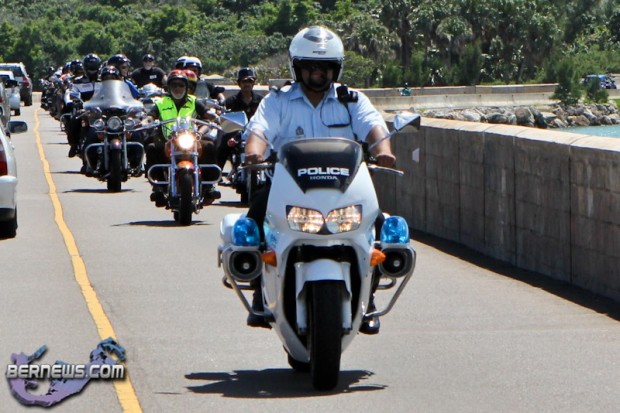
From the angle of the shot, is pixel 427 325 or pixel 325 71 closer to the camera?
pixel 325 71

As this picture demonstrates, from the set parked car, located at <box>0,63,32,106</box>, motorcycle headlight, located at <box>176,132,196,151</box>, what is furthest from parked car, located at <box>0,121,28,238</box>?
parked car, located at <box>0,63,32,106</box>

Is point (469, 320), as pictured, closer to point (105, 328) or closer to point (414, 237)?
point (105, 328)

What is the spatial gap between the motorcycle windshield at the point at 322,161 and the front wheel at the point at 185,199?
937 centimetres

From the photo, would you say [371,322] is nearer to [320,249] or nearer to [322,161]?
[320,249]

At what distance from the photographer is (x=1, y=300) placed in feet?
38.2

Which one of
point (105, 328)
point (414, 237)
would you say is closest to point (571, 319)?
point (105, 328)

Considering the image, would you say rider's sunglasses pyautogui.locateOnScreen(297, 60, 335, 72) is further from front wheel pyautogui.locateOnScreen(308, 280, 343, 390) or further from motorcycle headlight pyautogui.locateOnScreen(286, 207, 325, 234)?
front wheel pyautogui.locateOnScreen(308, 280, 343, 390)

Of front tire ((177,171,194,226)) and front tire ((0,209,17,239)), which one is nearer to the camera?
front tire ((0,209,17,239))

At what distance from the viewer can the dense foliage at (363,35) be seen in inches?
3762

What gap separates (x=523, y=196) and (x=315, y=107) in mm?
5355

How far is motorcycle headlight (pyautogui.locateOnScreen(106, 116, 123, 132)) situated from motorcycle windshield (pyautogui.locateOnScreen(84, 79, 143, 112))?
43 centimetres

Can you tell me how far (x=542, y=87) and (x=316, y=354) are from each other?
85.8 m

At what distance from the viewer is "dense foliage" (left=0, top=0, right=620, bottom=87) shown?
95562mm

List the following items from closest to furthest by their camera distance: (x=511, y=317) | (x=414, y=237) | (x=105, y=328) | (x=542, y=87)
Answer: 1. (x=105, y=328)
2. (x=511, y=317)
3. (x=414, y=237)
4. (x=542, y=87)
